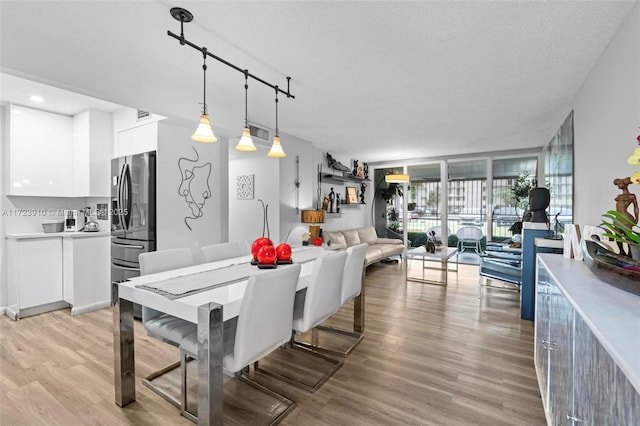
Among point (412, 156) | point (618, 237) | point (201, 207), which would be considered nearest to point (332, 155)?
point (412, 156)

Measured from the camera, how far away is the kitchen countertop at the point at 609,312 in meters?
0.67

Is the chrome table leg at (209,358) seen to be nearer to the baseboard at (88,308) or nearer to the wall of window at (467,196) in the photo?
the baseboard at (88,308)

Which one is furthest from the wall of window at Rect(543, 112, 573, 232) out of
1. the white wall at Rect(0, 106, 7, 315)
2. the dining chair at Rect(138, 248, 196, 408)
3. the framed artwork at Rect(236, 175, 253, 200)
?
the white wall at Rect(0, 106, 7, 315)

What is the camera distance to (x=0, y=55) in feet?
7.16

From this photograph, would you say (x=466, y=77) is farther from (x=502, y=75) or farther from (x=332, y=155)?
(x=332, y=155)

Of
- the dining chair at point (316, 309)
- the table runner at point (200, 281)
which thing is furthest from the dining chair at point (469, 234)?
the table runner at point (200, 281)

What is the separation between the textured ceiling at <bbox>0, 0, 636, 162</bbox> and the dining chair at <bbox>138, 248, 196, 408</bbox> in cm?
159

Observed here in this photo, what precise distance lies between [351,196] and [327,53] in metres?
4.76

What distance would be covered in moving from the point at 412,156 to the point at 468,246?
2.48 m

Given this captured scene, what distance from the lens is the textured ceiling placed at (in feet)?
6.05

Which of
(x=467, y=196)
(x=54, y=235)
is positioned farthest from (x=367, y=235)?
(x=54, y=235)

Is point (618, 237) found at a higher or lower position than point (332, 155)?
lower

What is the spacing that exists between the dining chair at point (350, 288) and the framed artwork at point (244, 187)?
8.63 ft

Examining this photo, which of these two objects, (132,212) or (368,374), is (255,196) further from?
(368,374)
